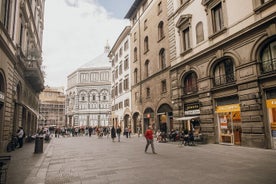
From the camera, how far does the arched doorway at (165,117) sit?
2314cm

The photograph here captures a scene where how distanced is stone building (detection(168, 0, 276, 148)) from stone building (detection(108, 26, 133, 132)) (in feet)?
53.6

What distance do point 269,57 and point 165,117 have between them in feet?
42.7

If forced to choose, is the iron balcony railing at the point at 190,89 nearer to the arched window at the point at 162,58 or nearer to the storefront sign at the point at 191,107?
the storefront sign at the point at 191,107

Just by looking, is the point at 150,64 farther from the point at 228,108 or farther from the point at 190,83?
the point at 228,108

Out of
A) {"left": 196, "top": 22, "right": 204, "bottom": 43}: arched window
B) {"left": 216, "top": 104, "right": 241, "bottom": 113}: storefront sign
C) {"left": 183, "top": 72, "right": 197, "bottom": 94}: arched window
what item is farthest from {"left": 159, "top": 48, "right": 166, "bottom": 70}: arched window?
{"left": 216, "top": 104, "right": 241, "bottom": 113}: storefront sign

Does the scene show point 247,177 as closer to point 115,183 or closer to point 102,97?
point 115,183

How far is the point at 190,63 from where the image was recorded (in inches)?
755

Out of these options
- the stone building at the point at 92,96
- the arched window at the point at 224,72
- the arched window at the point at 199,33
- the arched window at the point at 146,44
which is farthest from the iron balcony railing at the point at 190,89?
the stone building at the point at 92,96

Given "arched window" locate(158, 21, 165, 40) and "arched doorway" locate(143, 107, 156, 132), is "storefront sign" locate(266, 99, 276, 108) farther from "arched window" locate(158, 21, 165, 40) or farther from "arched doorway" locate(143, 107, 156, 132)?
"arched window" locate(158, 21, 165, 40)

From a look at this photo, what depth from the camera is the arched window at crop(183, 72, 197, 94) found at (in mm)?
19016

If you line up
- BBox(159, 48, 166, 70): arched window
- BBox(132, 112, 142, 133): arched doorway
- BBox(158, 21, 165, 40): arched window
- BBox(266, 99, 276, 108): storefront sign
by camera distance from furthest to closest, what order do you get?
BBox(132, 112, 142, 133): arched doorway < BBox(158, 21, 165, 40): arched window < BBox(159, 48, 166, 70): arched window < BBox(266, 99, 276, 108): storefront sign

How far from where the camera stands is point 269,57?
500 inches

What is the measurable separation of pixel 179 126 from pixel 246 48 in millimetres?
9402

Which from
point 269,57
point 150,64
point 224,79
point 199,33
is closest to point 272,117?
point 269,57
